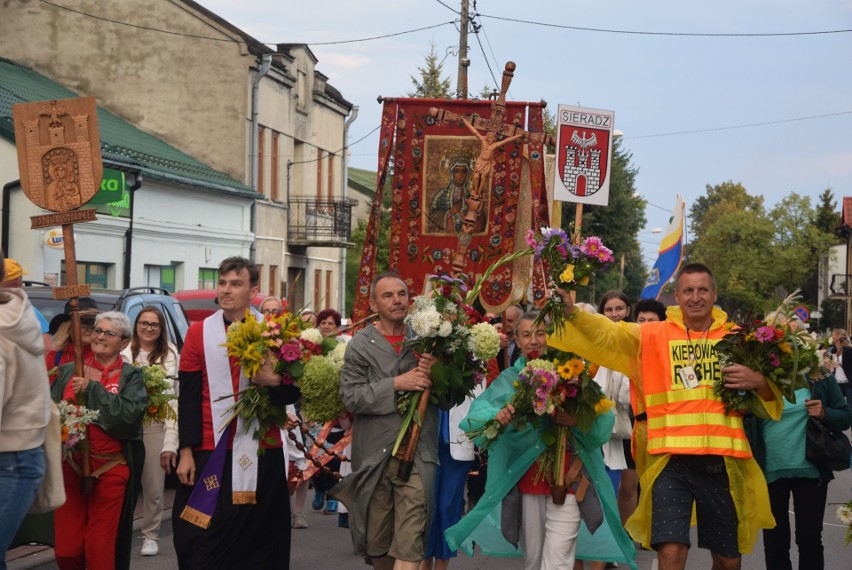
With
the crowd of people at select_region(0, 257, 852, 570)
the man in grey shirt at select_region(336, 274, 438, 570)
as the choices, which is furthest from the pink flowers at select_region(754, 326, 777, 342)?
the man in grey shirt at select_region(336, 274, 438, 570)

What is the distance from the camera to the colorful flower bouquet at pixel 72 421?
315 inches

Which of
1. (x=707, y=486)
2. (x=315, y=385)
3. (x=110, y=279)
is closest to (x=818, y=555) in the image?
(x=707, y=486)

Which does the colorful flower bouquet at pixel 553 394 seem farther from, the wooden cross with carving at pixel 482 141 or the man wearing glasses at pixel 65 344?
the wooden cross with carving at pixel 482 141

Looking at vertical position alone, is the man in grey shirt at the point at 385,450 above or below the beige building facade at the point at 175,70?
below

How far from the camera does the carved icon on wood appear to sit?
9.30 meters

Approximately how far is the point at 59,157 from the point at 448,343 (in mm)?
3338

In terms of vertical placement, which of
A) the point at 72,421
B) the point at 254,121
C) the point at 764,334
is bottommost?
the point at 72,421

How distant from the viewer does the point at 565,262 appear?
23.8 feet

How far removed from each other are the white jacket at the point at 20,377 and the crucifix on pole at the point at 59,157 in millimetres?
3617

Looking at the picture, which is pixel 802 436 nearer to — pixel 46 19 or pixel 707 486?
pixel 707 486

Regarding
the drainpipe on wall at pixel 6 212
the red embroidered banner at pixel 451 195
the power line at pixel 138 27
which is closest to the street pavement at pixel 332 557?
the red embroidered banner at pixel 451 195

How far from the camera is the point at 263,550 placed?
307 inches

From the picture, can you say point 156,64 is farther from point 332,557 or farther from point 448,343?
point 448,343

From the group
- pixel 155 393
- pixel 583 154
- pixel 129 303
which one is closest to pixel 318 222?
pixel 583 154
